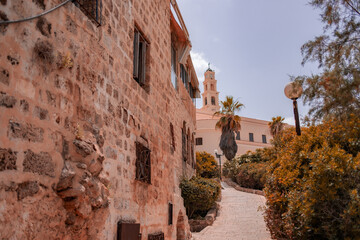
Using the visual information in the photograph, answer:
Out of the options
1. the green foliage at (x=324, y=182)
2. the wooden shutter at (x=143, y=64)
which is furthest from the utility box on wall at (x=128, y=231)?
the green foliage at (x=324, y=182)

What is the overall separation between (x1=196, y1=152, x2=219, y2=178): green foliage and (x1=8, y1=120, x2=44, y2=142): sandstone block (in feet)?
73.2

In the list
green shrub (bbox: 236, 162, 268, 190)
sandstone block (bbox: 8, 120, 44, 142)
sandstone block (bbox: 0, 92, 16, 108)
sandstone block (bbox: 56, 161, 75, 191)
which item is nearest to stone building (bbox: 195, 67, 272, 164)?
green shrub (bbox: 236, 162, 268, 190)

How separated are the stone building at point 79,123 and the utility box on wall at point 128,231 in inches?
0.6

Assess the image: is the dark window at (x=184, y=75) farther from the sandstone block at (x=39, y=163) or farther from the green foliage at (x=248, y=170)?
the sandstone block at (x=39, y=163)

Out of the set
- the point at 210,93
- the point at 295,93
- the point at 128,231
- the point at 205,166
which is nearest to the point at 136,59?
the point at 128,231

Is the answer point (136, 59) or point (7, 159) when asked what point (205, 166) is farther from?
point (7, 159)

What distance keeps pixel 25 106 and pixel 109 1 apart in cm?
263

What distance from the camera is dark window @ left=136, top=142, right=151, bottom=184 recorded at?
19.4 feet

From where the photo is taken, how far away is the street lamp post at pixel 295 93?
8557 mm

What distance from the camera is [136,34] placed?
21.8 feet

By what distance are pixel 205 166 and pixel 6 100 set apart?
2406cm

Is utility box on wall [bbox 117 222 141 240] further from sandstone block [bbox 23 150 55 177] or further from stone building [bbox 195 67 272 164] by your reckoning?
stone building [bbox 195 67 272 164]

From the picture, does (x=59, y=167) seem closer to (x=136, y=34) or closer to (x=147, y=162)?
(x=147, y=162)

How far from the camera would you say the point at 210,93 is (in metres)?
65.0
